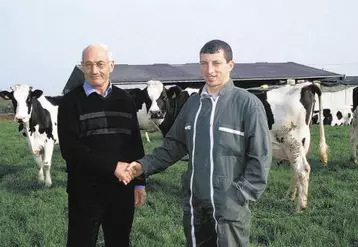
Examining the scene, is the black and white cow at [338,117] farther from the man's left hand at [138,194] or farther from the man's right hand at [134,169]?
the man's right hand at [134,169]

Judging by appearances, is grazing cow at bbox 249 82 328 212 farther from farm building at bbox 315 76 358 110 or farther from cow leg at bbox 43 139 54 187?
farm building at bbox 315 76 358 110

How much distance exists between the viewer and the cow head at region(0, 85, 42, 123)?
26.9 ft

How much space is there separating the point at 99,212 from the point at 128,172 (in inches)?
18.0

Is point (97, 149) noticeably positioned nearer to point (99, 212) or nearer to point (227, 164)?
point (99, 212)

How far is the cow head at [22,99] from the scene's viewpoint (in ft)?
26.9

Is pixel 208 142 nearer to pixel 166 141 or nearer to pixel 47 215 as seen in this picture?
pixel 166 141

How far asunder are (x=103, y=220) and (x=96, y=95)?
1011 millimetres

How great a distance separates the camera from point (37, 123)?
8.73m

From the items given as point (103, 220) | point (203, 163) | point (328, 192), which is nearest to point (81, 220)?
point (103, 220)

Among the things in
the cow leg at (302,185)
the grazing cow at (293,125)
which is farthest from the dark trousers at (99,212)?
the grazing cow at (293,125)

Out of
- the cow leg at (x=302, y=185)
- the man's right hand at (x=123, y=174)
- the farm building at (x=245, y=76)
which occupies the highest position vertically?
the farm building at (x=245, y=76)

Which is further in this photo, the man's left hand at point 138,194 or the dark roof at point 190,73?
the dark roof at point 190,73

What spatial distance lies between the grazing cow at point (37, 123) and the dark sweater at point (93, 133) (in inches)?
201

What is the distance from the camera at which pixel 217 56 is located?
9.03 ft
